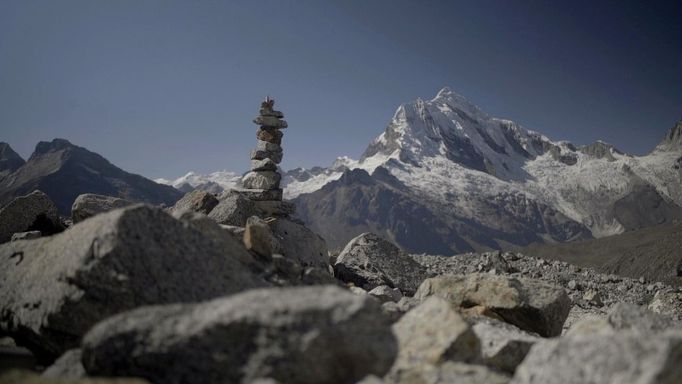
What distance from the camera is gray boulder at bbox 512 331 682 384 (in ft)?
11.3

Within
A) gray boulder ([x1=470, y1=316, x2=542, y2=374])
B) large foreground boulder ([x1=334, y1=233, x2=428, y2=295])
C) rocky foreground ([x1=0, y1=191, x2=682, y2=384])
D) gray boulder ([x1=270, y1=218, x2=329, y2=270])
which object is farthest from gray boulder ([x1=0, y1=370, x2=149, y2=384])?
large foreground boulder ([x1=334, y1=233, x2=428, y2=295])

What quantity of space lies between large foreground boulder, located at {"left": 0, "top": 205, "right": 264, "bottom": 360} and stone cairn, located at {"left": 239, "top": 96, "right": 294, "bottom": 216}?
41.0 feet

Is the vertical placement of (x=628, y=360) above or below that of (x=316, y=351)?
above

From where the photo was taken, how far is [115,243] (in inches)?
213

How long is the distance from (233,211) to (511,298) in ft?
29.8

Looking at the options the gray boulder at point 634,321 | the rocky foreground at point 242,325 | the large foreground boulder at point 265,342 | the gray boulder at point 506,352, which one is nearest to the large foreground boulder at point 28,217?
the rocky foreground at point 242,325

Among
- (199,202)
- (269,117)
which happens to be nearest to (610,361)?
(199,202)

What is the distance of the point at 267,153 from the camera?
21.2 metres

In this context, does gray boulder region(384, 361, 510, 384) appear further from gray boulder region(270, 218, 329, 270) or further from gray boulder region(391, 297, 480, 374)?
gray boulder region(270, 218, 329, 270)

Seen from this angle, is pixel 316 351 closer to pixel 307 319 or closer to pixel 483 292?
pixel 307 319

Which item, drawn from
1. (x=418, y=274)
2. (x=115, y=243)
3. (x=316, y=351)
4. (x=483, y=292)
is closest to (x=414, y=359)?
(x=316, y=351)

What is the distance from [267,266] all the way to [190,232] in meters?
1.62

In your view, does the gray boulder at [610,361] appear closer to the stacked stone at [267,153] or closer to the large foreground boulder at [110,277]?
the large foreground boulder at [110,277]

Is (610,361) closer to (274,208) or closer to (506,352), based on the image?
(506,352)
